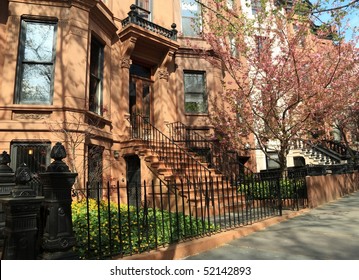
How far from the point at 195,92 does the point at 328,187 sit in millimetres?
7257

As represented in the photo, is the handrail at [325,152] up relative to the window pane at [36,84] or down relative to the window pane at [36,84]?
down

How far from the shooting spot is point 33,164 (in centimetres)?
835

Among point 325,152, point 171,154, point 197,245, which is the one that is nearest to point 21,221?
point 197,245

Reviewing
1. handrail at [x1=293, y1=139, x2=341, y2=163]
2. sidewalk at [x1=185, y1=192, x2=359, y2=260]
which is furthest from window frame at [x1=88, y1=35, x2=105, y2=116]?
handrail at [x1=293, y1=139, x2=341, y2=163]

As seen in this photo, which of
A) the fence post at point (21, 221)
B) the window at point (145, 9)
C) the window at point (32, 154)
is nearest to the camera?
the fence post at point (21, 221)

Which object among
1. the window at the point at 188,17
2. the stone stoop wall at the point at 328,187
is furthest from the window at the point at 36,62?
the stone stoop wall at the point at 328,187

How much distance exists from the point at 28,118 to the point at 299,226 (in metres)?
8.15

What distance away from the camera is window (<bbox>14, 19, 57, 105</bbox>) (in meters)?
8.87

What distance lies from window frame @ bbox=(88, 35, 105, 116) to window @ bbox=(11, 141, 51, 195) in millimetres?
2216

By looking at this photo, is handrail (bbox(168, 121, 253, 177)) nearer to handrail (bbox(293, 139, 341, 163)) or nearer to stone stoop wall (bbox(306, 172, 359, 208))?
Result: stone stoop wall (bbox(306, 172, 359, 208))

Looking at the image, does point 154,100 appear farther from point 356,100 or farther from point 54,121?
point 356,100

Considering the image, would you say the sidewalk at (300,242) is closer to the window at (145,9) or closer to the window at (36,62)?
the window at (36,62)

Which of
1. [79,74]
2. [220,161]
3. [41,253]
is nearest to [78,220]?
[41,253]

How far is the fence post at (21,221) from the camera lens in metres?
2.95
